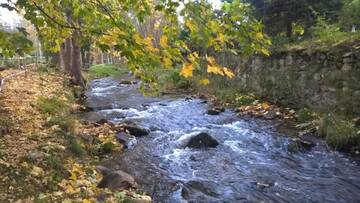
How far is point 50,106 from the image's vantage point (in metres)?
11.4

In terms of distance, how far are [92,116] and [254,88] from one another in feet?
21.8

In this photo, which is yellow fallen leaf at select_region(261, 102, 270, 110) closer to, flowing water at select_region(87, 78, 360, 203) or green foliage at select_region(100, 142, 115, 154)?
flowing water at select_region(87, 78, 360, 203)

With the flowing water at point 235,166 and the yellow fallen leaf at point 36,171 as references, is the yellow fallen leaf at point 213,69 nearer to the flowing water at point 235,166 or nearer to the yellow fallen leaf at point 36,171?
the flowing water at point 235,166

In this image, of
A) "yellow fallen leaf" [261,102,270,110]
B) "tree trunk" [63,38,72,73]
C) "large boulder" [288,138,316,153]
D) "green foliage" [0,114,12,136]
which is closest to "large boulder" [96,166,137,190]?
"green foliage" [0,114,12,136]

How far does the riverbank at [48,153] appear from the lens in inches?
229

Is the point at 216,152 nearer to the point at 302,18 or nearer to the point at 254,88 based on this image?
the point at 254,88

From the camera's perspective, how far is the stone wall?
10648 mm

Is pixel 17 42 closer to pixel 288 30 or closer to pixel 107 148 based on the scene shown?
pixel 107 148

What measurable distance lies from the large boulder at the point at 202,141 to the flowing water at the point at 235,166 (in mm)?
166

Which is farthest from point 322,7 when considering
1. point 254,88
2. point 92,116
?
point 92,116

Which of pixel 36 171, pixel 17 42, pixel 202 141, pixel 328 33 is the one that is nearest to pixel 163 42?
pixel 17 42

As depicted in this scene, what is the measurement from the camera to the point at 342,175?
25.4 feet

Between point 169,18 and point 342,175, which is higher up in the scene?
point 169,18

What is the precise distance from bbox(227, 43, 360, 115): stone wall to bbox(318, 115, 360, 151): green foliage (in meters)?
0.81
